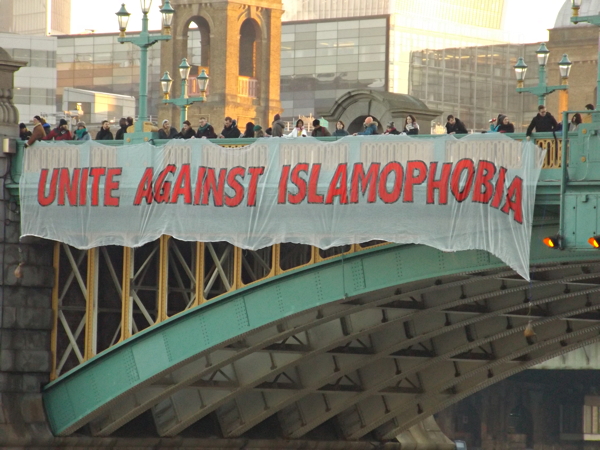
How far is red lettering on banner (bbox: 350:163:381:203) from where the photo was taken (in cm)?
3338

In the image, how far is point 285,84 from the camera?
12088 cm

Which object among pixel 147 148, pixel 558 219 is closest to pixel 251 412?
pixel 147 148

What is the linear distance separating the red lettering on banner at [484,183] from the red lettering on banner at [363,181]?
2337 mm

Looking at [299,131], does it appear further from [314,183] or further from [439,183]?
[439,183]

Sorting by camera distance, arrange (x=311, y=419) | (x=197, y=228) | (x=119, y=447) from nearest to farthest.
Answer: (x=197, y=228), (x=119, y=447), (x=311, y=419)

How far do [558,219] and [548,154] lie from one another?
128 cm

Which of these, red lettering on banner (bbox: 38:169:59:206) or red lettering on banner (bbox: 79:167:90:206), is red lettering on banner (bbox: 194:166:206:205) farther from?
red lettering on banner (bbox: 38:169:59:206)

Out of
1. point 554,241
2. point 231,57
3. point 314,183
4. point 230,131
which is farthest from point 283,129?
point 231,57

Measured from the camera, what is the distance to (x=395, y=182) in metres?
A: 33.1

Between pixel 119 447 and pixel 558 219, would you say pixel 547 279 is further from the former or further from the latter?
pixel 119 447

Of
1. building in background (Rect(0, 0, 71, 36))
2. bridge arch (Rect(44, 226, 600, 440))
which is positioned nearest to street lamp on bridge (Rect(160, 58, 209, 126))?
bridge arch (Rect(44, 226, 600, 440))

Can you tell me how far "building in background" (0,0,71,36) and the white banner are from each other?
11478cm

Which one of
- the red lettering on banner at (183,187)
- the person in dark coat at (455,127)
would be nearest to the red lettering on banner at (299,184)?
the red lettering on banner at (183,187)

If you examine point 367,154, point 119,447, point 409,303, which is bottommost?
point 119,447
